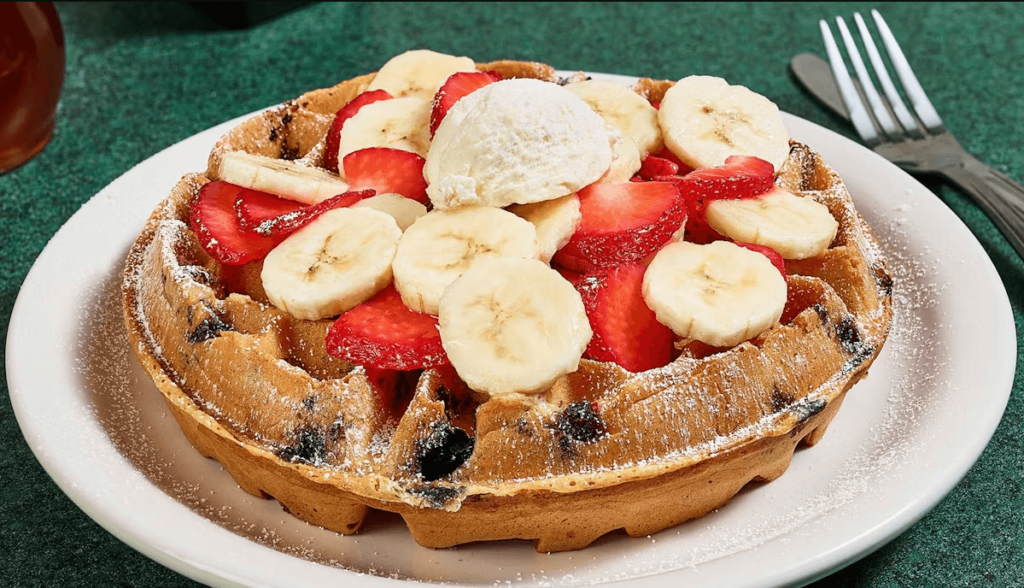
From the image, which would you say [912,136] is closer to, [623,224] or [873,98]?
[873,98]

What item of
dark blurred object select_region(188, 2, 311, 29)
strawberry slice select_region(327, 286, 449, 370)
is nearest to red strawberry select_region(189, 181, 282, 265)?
strawberry slice select_region(327, 286, 449, 370)

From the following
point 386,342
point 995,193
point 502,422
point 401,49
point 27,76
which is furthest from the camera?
point 401,49

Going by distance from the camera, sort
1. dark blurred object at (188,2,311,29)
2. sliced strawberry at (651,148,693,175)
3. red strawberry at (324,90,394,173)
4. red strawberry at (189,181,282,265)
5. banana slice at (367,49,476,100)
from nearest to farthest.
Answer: red strawberry at (189,181,282,265), sliced strawberry at (651,148,693,175), red strawberry at (324,90,394,173), banana slice at (367,49,476,100), dark blurred object at (188,2,311,29)

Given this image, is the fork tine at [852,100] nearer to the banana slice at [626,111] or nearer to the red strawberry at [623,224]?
the banana slice at [626,111]

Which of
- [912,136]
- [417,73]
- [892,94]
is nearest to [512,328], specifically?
[417,73]

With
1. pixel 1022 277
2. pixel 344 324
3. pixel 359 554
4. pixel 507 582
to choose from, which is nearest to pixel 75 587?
pixel 359 554

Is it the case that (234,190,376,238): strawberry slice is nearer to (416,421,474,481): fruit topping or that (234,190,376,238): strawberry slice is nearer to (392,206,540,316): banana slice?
(392,206,540,316): banana slice

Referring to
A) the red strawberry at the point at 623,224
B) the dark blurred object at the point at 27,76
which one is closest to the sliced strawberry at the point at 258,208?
the red strawberry at the point at 623,224
